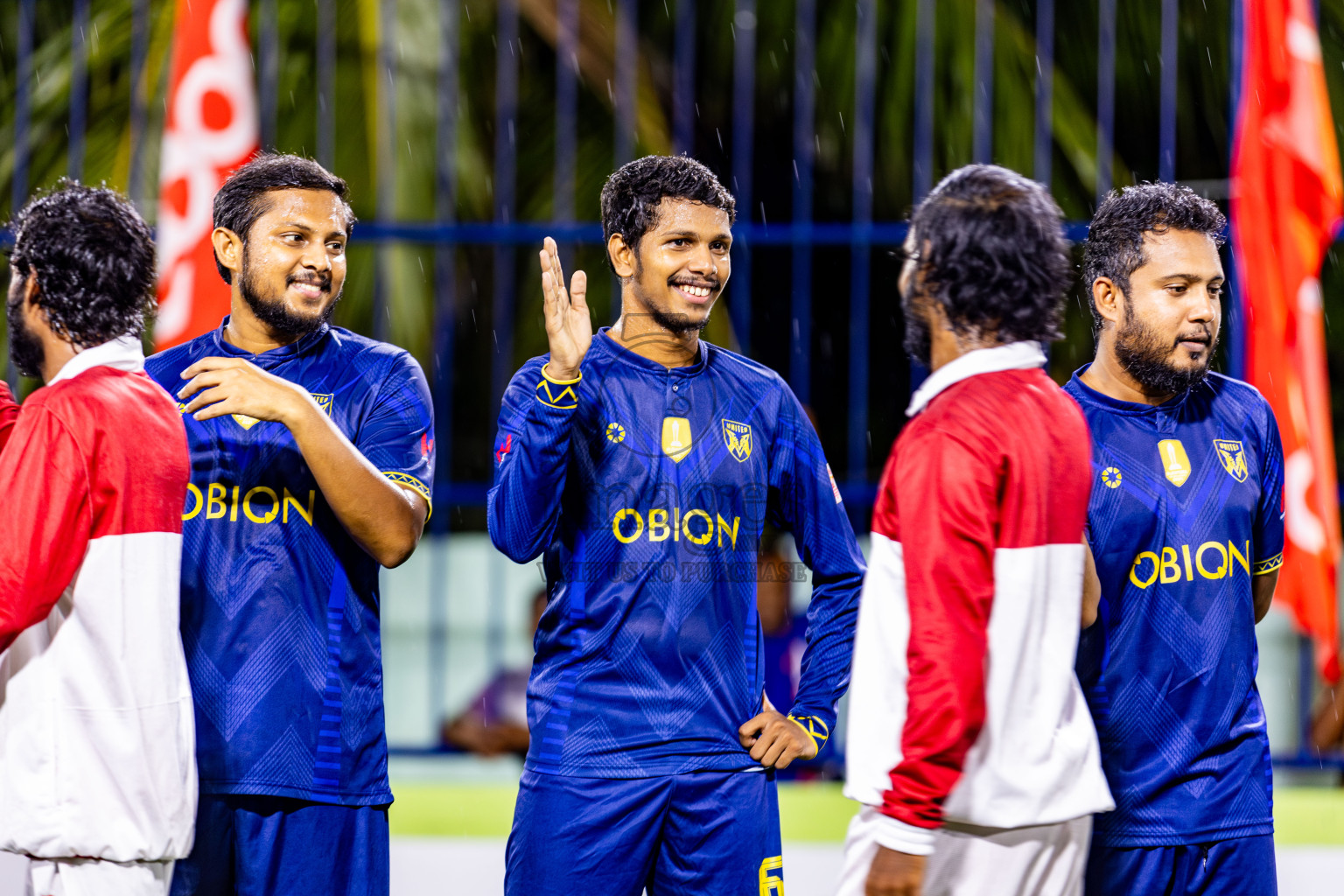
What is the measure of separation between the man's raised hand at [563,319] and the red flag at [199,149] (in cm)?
251

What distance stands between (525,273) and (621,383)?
5311mm

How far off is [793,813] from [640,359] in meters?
2.65

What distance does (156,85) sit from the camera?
7578 mm

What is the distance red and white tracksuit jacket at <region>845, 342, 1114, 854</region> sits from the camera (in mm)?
2000

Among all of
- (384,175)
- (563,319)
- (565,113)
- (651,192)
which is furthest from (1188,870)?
(384,175)

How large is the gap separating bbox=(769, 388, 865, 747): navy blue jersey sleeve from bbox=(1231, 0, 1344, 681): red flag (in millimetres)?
2575

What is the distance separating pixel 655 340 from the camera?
115 inches

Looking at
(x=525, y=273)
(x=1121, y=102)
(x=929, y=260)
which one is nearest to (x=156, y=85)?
(x=525, y=273)

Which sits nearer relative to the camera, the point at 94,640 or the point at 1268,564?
the point at 94,640

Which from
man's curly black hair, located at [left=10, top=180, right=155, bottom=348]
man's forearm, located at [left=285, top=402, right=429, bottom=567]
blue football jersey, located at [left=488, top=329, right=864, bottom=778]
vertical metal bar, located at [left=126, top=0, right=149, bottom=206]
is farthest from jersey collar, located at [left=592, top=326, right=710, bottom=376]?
vertical metal bar, located at [left=126, top=0, right=149, bottom=206]

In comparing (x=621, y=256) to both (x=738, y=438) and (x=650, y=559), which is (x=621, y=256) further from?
(x=650, y=559)

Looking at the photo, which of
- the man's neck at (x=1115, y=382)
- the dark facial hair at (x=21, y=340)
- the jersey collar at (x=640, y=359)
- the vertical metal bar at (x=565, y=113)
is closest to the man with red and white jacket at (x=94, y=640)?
the dark facial hair at (x=21, y=340)

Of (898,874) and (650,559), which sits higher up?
(650,559)

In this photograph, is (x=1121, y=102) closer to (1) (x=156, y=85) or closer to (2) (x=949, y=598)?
(1) (x=156, y=85)
